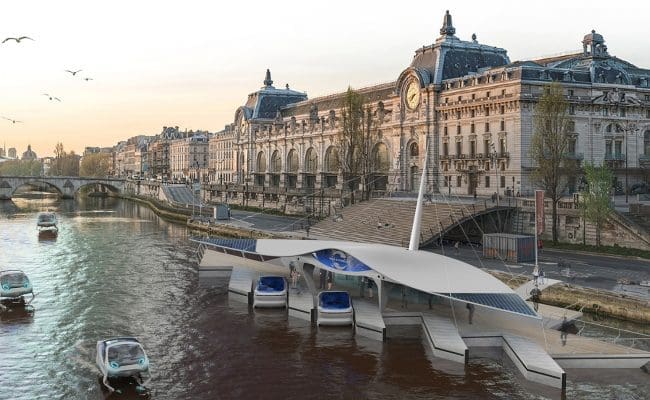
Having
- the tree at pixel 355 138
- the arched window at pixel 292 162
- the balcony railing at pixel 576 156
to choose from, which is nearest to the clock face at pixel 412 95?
the tree at pixel 355 138

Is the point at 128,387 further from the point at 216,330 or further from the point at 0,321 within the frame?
the point at 0,321

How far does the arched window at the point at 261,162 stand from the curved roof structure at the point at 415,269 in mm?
110684

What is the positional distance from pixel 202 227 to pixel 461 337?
71.1m

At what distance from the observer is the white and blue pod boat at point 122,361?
1217 inches

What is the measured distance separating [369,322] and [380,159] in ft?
244

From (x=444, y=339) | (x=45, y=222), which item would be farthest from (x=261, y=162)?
(x=444, y=339)

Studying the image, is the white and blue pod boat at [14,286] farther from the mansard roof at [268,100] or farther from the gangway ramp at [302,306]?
the mansard roof at [268,100]

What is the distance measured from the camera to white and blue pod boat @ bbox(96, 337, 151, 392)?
30.9 meters

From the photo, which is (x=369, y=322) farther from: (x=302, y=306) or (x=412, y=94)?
(x=412, y=94)

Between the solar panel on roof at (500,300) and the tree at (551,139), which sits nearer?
the solar panel on roof at (500,300)

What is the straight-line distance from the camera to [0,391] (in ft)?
102

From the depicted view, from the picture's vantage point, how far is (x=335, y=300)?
4256cm

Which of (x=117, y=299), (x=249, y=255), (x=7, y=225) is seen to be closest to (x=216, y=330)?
(x=249, y=255)

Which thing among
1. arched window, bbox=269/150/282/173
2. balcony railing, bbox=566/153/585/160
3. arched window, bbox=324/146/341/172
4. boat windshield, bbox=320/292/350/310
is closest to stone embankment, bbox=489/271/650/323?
boat windshield, bbox=320/292/350/310
